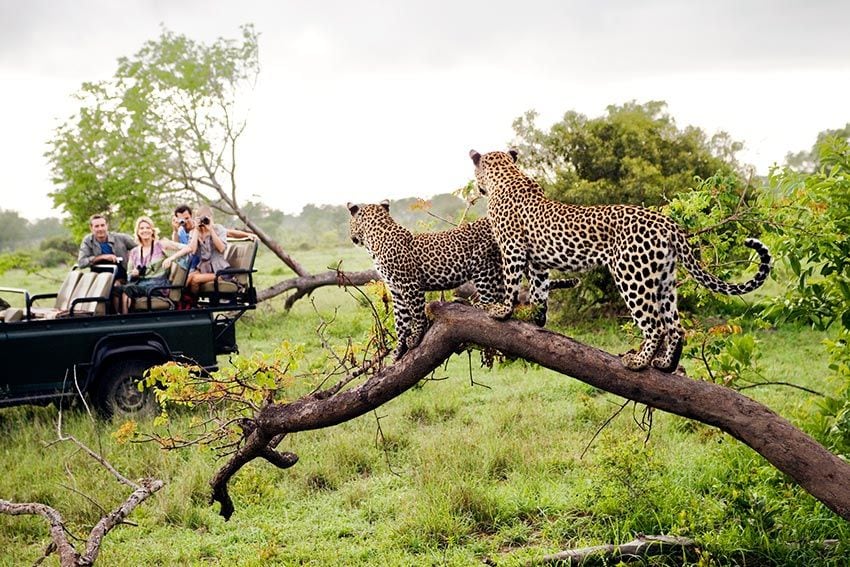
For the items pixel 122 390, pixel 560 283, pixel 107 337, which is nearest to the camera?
pixel 560 283

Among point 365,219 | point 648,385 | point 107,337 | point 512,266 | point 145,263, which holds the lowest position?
point 107,337

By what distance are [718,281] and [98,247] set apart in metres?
8.15

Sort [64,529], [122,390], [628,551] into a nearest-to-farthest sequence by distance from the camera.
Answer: [64,529] < [628,551] < [122,390]

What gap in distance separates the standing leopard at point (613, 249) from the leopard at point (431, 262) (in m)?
0.25

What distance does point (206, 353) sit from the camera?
9609 millimetres

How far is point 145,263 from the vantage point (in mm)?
9922

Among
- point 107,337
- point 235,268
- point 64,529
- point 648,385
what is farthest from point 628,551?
point 107,337

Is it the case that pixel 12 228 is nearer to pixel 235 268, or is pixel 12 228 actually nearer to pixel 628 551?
pixel 235 268

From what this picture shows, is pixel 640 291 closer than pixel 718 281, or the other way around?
pixel 640 291

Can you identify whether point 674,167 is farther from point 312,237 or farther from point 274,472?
point 312,237

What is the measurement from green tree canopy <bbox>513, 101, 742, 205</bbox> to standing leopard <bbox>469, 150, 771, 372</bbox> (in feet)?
28.4

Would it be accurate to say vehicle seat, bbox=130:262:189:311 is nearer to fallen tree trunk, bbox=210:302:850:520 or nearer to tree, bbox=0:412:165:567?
tree, bbox=0:412:165:567

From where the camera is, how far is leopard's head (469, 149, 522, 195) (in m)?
4.20

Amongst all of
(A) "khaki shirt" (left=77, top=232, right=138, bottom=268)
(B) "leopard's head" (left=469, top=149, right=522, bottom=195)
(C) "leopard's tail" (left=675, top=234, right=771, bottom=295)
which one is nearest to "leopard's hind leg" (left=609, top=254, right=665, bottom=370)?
(C) "leopard's tail" (left=675, top=234, right=771, bottom=295)
